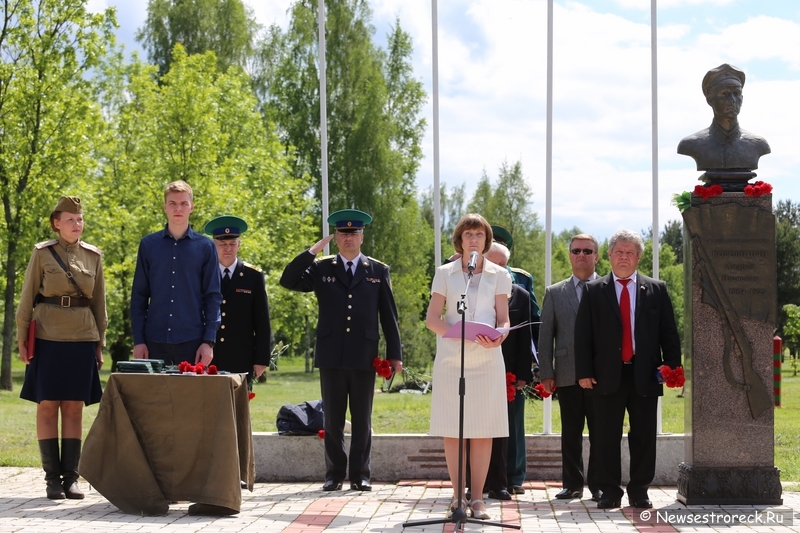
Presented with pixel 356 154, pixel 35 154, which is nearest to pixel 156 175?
pixel 35 154

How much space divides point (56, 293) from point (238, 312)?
1502mm

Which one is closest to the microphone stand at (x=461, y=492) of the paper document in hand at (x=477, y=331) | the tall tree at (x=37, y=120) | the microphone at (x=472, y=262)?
the microphone at (x=472, y=262)

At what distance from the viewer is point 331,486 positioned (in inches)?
326

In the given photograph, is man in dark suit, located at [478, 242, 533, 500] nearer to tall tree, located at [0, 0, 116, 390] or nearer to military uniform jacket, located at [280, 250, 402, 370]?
military uniform jacket, located at [280, 250, 402, 370]

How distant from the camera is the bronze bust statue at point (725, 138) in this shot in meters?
7.68

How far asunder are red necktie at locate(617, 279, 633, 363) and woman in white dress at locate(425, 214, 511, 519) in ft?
3.31

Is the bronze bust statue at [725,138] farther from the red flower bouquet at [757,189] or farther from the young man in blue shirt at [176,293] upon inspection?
the young man in blue shirt at [176,293]

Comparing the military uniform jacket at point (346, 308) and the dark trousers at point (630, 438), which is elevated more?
the military uniform jacket at point (346, 308)

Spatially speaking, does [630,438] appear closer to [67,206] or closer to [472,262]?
[472,262]

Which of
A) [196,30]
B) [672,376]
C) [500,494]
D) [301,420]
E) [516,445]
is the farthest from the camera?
[196,30]

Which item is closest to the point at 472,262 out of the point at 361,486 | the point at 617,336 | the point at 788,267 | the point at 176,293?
the point at 617,336

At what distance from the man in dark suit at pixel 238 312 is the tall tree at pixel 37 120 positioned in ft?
54.5

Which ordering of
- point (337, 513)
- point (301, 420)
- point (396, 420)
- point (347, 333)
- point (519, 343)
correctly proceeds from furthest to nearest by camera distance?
point (396, 420) < point (301, 420) < point (347, 333) < point (519, 343) < point (337, 513)

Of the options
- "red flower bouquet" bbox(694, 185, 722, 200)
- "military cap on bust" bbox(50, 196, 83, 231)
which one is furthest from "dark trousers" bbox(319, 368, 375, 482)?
"red flower bouquet" bbox(694, 185, 722, 200)
